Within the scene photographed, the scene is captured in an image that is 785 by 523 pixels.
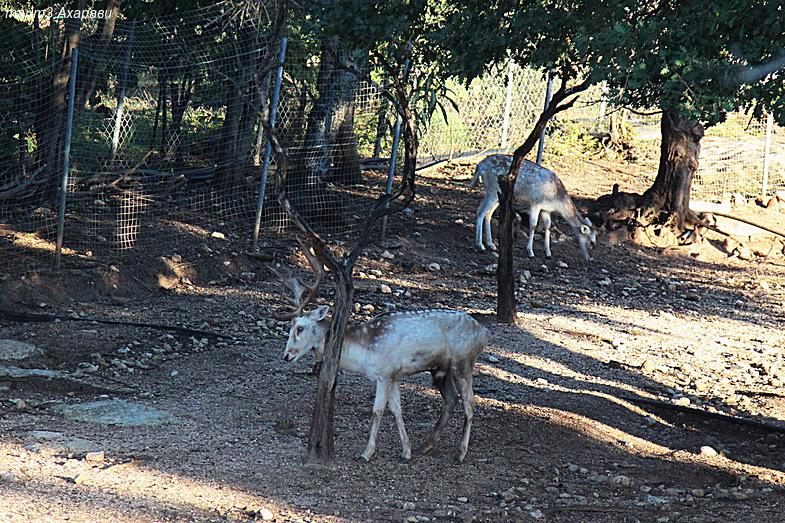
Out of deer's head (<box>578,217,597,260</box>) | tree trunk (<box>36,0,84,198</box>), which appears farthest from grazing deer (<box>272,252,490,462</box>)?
deer's head (<box>578,217,597,260</box>)

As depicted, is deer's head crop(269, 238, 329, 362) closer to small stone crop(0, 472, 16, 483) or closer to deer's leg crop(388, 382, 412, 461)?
deer's leg crop(388, 382, 412, 461)

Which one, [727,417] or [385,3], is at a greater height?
[385,3]

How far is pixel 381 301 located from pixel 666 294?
4.59m

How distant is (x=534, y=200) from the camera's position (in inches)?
655

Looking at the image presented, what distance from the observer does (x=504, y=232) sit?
11633mm

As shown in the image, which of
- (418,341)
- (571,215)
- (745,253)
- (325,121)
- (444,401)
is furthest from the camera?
(745,253)

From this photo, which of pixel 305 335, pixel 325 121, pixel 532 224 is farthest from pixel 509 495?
pixel 532 224

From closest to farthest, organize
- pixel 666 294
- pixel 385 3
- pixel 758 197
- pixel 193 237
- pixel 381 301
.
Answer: pixel 385 3 < pixel 381 301 < pixel 193 237 < pixel 666 294 < pixel 758 197

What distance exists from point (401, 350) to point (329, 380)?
0.58 metres

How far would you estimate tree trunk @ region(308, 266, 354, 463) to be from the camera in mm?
7434

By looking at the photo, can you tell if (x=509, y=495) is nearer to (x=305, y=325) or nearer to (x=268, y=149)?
(x=305, y=325)

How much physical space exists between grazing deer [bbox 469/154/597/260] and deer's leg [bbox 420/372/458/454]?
27.1 ft

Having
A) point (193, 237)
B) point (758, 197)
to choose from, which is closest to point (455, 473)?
point (193, 237)

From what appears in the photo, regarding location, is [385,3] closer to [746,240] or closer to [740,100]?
[740,100]
